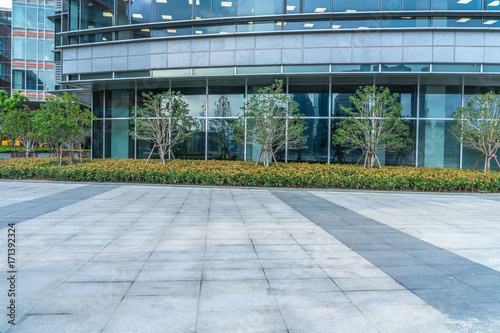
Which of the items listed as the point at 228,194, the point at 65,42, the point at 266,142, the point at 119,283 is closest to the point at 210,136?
the point at 266,142

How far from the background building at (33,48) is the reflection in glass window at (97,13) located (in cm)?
2479

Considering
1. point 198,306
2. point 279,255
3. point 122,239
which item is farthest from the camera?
point 122,239

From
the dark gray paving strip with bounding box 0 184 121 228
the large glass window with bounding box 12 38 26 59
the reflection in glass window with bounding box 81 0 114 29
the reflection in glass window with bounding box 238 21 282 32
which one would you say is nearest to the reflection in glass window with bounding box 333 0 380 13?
the reflection in glass window with bounding box 238 21 282 32

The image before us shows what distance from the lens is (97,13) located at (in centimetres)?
2170

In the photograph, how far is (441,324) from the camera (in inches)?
136

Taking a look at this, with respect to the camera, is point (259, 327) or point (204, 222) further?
point (204, 222)

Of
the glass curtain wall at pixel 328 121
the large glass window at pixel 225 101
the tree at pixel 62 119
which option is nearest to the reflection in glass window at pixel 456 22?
the glass curtain wall at pixel 328 121

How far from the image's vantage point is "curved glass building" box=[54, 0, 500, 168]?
1816 centimetres

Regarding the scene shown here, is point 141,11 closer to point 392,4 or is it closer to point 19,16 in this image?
point 392,4

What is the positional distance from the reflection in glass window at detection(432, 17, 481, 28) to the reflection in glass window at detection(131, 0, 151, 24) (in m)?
17.9

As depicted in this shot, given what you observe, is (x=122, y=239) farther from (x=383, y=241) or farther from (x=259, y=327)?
(x=383, y=241)

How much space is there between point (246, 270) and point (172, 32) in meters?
19.7

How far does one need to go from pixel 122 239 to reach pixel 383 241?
551 centimetres

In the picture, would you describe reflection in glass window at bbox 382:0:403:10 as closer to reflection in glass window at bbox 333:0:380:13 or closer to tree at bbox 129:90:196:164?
reflection in glass window at bbox 333:0:380:13
